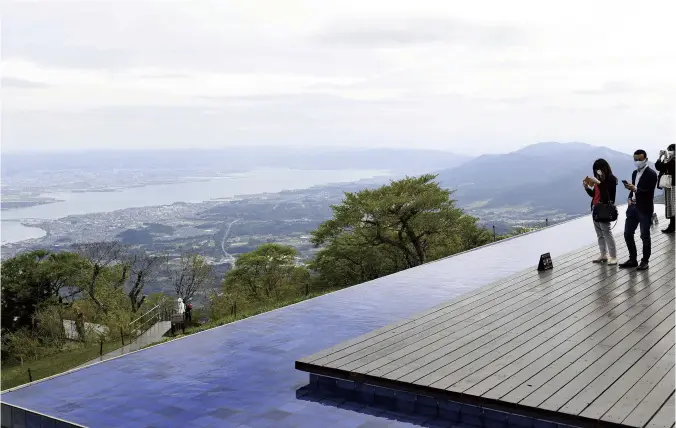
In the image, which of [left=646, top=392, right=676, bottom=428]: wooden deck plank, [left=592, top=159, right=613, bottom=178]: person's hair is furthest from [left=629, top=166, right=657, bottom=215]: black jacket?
[left=646, top=392, right=676, bottom=428]: wooden deck plank

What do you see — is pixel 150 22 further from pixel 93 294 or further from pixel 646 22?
pixel 93 294

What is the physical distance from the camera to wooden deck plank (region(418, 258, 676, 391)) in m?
3.85

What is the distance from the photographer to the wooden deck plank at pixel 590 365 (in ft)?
11.1

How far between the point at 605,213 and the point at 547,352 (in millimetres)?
3061

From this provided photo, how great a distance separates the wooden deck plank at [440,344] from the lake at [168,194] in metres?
42.3

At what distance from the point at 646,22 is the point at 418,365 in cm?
421

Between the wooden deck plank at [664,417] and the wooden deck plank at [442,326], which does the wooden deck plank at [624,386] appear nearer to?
the wooden deck plank at [664,417]

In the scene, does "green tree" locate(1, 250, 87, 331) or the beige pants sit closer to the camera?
the beige pants

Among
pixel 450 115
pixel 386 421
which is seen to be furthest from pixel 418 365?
pixel 450 115

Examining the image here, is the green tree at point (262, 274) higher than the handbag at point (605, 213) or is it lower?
lower

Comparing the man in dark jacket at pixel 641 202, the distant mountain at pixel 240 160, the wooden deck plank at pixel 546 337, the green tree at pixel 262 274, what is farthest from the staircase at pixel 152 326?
→ the distant mountain at pixel 240 160

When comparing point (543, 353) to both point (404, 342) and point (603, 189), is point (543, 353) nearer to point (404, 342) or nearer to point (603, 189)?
point (404, 342)

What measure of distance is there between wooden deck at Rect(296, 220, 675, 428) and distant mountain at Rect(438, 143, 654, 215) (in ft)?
130

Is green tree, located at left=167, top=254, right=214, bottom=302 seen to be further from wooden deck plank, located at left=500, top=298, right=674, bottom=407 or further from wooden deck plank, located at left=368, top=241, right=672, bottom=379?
wooden deck plank, located at left=500, top=298, right=674, bottom=407
